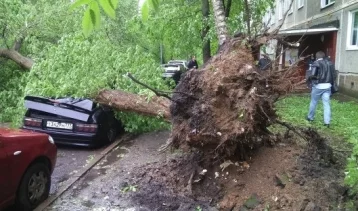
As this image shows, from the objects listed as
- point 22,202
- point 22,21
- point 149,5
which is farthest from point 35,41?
point 149,5

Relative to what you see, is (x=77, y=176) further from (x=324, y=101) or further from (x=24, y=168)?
(x=324, y=101)

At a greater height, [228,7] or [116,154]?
[228,7]

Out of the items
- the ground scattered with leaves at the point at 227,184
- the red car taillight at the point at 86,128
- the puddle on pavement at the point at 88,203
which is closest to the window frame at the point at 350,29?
the ground scattered with leaves at the point at 227,184

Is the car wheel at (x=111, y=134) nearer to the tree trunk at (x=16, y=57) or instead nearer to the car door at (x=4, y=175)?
the car door at (x=4, y=175)

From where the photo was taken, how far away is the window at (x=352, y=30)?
15.2 metres

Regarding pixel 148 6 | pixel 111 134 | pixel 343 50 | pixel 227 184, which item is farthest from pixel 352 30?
pixel 148 6

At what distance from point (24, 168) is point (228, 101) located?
8.45ft

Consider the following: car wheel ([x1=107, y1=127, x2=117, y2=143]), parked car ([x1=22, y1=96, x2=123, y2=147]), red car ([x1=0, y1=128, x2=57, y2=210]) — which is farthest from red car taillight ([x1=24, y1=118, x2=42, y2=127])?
red car ([x1=0, y1=128, x2=57, y2=210])

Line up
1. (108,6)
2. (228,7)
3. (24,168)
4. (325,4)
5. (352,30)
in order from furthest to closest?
(325,4) → (352,30) → (228,7) → (24,168) → (108,6)

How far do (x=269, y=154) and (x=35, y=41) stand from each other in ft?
28.5

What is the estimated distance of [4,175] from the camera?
→ 378cm

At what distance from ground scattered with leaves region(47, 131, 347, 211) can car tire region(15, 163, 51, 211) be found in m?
0.24

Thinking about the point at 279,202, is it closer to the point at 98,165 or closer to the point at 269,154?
the point at 269,154

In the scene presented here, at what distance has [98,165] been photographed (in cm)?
613
